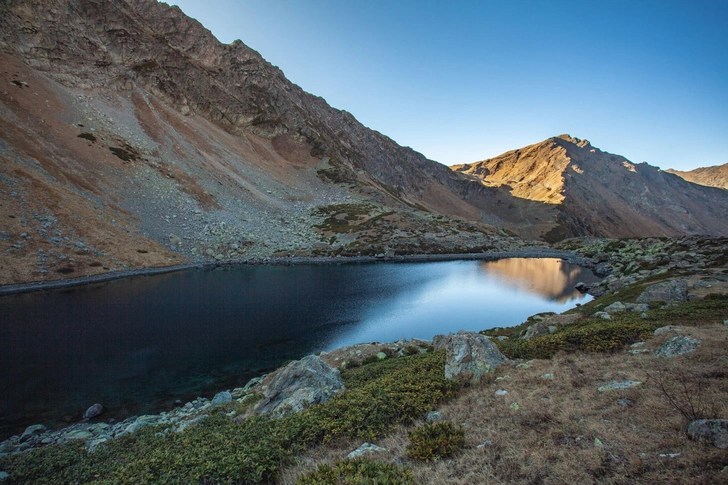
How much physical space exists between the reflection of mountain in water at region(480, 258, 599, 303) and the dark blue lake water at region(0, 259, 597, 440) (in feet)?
2.92

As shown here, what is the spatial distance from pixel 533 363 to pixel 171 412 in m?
22.8

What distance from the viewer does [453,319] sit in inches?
1799

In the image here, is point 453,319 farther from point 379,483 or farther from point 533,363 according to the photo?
point 379,483

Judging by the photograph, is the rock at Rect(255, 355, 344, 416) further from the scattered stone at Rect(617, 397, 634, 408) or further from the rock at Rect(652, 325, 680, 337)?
the rock at Rect(652, 325, 680, 337)

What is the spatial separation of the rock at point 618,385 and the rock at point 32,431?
97.0 ft

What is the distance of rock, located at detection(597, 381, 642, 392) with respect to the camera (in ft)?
36.5

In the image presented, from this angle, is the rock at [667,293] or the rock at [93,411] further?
the rock at [667,293]

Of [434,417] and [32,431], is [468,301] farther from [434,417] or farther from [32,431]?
[32,431]

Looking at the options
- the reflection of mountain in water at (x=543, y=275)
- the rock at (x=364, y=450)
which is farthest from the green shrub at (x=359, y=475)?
the reflection of mountain in water at (x=543, y=275)

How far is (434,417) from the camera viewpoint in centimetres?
1221

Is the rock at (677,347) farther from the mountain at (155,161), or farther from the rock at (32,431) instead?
the mountain at (155,161)

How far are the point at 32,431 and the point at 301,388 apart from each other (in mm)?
17305

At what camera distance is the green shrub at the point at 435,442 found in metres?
9.22

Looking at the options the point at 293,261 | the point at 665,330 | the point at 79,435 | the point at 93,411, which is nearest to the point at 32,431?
the point at 93,411
